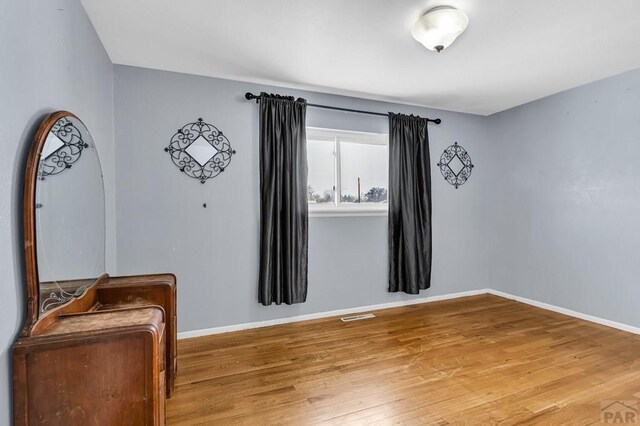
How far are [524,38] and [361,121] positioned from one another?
1.65 meters

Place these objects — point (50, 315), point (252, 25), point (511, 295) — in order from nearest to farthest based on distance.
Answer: point (50, 315)
point (252, 25)
point (511, 295)

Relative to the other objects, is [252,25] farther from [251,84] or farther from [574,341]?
[574,341]

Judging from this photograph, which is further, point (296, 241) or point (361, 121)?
point (361, 121)

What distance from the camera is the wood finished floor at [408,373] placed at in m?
1.79

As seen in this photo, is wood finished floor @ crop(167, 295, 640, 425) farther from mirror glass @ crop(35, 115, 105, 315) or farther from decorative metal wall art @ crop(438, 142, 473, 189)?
decorative metal wall art @ crop(438, 142, 473, 189)

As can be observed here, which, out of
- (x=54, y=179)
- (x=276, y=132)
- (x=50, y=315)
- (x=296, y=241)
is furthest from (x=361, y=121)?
(x=50, y=315)

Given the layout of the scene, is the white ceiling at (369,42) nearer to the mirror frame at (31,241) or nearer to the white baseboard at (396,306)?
the mirror frame at (31,241)

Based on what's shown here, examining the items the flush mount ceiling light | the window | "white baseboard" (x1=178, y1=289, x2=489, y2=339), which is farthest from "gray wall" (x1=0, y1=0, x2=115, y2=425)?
the window

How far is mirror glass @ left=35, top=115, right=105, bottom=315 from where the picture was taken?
1.28 meters

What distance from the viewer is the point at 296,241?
3090mm

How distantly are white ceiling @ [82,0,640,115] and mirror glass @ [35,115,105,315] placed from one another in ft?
3.24

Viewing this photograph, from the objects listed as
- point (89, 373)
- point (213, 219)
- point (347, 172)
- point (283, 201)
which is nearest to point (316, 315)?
point (283, 201)

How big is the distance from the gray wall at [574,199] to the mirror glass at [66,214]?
4356 millimetres

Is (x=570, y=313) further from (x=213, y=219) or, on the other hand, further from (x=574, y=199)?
(x=213, y=219)
